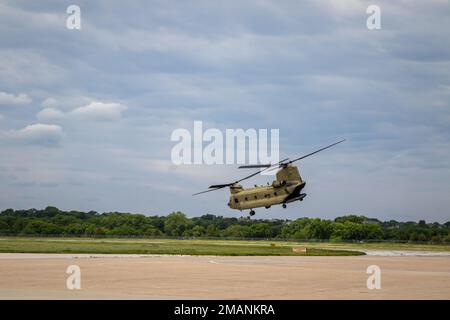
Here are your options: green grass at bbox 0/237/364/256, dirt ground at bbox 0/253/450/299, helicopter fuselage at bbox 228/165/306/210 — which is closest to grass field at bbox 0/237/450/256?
green grass at bbox 0/237/364/256

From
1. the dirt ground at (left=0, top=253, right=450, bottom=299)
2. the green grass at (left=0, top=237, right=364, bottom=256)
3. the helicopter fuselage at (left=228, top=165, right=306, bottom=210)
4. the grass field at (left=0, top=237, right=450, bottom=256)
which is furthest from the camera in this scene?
the helicopter fuselage at (left=228, top=165, right=306, bottom=210)

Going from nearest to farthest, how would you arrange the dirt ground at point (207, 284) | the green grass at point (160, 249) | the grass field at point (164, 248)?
the dirt ground at point (207, 284)
the green grass at point (160, 249)
the grass field at point (164, 248)

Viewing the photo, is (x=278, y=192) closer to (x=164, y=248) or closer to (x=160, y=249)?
(x=160, y=249)

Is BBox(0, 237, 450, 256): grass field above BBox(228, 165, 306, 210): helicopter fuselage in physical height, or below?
below

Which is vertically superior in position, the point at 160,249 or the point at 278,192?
the point at 278,192

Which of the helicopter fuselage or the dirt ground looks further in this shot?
the helicopter fuselage

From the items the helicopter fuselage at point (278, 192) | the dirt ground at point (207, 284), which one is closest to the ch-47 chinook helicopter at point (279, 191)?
the helicopter fuselage at point (278, 192)

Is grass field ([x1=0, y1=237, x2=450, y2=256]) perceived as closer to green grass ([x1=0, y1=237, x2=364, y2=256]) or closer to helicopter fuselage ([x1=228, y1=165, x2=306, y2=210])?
green grass ([x1=0, y1=237, x2=364, y2=256])

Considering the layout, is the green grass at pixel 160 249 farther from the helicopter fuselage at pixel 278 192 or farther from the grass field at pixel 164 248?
the helicopter fuselage at pixel 278 192

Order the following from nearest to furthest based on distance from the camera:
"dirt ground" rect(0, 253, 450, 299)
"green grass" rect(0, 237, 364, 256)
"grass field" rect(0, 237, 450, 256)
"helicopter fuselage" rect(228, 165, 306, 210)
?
"dirt ground" rect(0, 253, 450, 299)
"green grass" rect(0, 237, 364, 256)
"grass field" rect(0, 237, 450, 256)
"helicopter fuselage" rect(228, 165, 306, 210)

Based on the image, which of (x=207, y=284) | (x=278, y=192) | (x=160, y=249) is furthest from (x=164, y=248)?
(x=207, y=284)
